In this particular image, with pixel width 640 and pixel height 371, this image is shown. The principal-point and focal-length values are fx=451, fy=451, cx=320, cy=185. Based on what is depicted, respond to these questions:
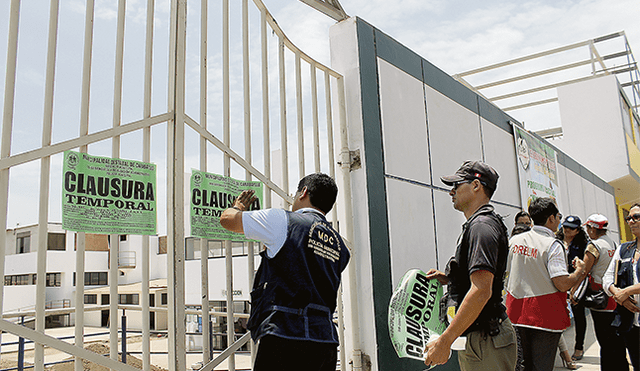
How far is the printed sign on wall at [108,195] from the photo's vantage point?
207 cm

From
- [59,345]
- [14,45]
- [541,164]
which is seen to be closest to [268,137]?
[14,45]

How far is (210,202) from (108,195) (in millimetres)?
599

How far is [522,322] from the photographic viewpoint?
3.56 metres

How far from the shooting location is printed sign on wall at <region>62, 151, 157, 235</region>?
207 cm

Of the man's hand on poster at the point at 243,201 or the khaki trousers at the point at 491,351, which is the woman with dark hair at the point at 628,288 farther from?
the man's hand on poster at the point at 243,201

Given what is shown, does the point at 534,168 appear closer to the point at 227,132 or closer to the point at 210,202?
the point at 227,132

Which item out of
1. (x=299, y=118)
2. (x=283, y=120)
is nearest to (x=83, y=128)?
(x=283, y=120)

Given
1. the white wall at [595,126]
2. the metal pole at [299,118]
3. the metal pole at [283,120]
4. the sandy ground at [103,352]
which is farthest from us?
the white wall at [595,126]

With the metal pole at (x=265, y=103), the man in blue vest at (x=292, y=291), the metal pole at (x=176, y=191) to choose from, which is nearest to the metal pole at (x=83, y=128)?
the metal pole at (x=176, y=191)

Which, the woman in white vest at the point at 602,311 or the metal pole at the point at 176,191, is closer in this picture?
the metal pole at the point at 176,191

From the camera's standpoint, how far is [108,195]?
86.6 inches

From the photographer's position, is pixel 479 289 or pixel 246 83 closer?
pixel 479 289

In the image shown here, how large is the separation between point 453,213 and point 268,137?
276 centimetres

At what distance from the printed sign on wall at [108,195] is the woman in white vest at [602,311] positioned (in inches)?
157
